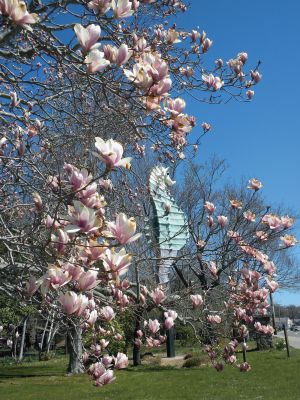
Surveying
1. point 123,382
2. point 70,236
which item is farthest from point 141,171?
point 70,236

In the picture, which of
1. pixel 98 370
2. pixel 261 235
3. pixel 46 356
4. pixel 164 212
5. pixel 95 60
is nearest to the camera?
pixel 95 60

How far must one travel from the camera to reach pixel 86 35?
6.27 feet

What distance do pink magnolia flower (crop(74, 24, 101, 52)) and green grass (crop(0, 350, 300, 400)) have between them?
7.35 metres

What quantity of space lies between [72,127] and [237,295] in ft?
12.3

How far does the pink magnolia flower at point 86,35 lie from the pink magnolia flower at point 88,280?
0.91 meters

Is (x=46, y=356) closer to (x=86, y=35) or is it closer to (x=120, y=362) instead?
(x=120, y=362)

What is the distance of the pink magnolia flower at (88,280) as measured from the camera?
1.86 metres

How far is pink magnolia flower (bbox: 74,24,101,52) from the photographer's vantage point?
1898 mm

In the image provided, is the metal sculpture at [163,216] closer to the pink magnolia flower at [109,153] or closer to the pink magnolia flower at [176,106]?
the pink magnolia flower at [176,106]

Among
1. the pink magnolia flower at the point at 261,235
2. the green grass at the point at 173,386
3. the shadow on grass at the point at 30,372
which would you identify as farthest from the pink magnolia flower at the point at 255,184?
the shadow on grass at the point at 30,372

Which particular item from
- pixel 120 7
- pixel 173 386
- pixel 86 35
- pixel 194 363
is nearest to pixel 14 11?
pixel 86 35

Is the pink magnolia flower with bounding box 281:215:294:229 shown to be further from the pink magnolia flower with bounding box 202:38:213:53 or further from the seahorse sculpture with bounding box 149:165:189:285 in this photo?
the pink magnolia flower with bounding box 202:38:213:53

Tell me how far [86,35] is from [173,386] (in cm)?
935

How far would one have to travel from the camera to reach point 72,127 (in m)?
6.58
